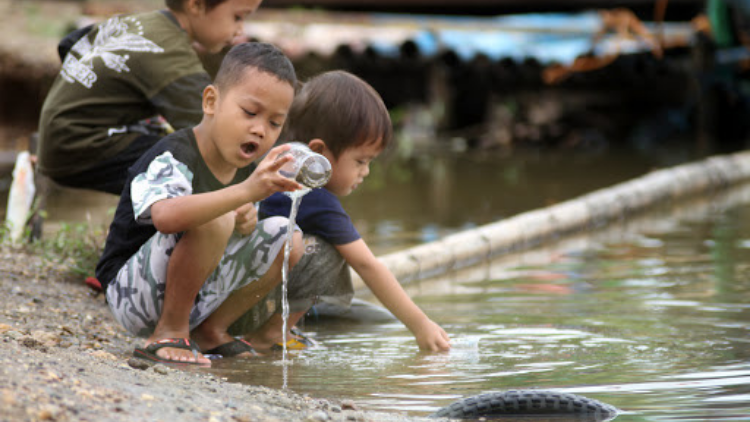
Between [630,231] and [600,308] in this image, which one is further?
[630,231]

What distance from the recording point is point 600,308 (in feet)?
15.6

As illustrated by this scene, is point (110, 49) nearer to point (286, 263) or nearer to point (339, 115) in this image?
point (339, 115)

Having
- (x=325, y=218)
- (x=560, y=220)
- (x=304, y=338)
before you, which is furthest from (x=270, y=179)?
(x=560, y=220)

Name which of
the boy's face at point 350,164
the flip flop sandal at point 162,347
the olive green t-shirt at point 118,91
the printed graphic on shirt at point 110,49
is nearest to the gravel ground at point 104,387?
the flip flop sandal at point 162,347

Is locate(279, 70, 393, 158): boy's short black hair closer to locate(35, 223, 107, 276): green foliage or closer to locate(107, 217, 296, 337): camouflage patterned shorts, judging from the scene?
locate(107, 217, 296, 337): camouflage patterned shorts

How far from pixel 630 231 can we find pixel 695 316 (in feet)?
10.3

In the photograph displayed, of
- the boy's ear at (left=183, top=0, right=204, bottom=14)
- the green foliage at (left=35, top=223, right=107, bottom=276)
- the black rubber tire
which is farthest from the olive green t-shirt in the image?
the black rubber tire

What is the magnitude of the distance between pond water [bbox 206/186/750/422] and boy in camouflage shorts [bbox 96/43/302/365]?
0.76 ft

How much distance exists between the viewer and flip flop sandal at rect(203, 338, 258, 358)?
3947mm

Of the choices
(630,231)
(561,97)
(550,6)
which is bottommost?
(630,231)

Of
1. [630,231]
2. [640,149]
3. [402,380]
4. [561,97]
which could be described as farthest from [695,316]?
[561,97]

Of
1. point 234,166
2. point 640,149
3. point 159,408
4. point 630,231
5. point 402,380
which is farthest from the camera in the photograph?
point 640,149

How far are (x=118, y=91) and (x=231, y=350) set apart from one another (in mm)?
1372

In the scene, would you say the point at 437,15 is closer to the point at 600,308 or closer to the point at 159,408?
Result: the point at 600,308
